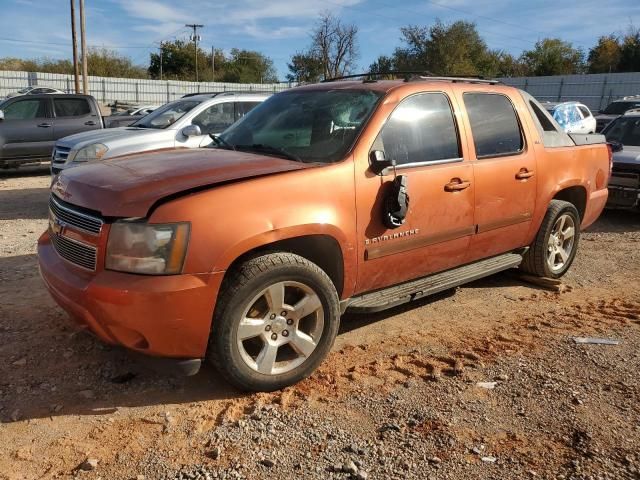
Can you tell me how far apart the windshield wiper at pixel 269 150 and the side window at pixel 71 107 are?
10.7 meters

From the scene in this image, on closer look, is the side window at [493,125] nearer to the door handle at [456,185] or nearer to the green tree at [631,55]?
the door handle at [456,185]

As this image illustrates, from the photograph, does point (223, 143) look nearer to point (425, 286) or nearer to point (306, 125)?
point (306, 125)

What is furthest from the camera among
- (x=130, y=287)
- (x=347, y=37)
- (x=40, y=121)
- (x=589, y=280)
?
(x=347, y=37)

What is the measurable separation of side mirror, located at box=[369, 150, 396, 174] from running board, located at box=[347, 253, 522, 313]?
87 cm

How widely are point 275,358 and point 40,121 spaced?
11.7 meters

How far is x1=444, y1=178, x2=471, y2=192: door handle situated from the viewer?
13.1 feet

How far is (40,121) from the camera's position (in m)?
12.7

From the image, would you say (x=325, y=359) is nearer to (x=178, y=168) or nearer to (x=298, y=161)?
(x=298, y=161)

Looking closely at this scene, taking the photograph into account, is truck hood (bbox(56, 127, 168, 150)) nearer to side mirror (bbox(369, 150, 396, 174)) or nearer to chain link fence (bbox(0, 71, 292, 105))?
side mirror (bbox(369, 150, 396, 174))

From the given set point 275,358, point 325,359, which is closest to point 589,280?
point 325,359

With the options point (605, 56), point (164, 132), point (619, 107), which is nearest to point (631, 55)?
point (605, 56)

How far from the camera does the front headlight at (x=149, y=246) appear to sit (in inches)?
112

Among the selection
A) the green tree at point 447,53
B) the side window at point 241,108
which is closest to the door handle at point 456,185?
the side window at point 241,108

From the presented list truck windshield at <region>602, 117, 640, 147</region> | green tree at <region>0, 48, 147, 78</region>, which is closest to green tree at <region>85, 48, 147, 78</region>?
green tree at <region>0, 48, 147, 78</region>
